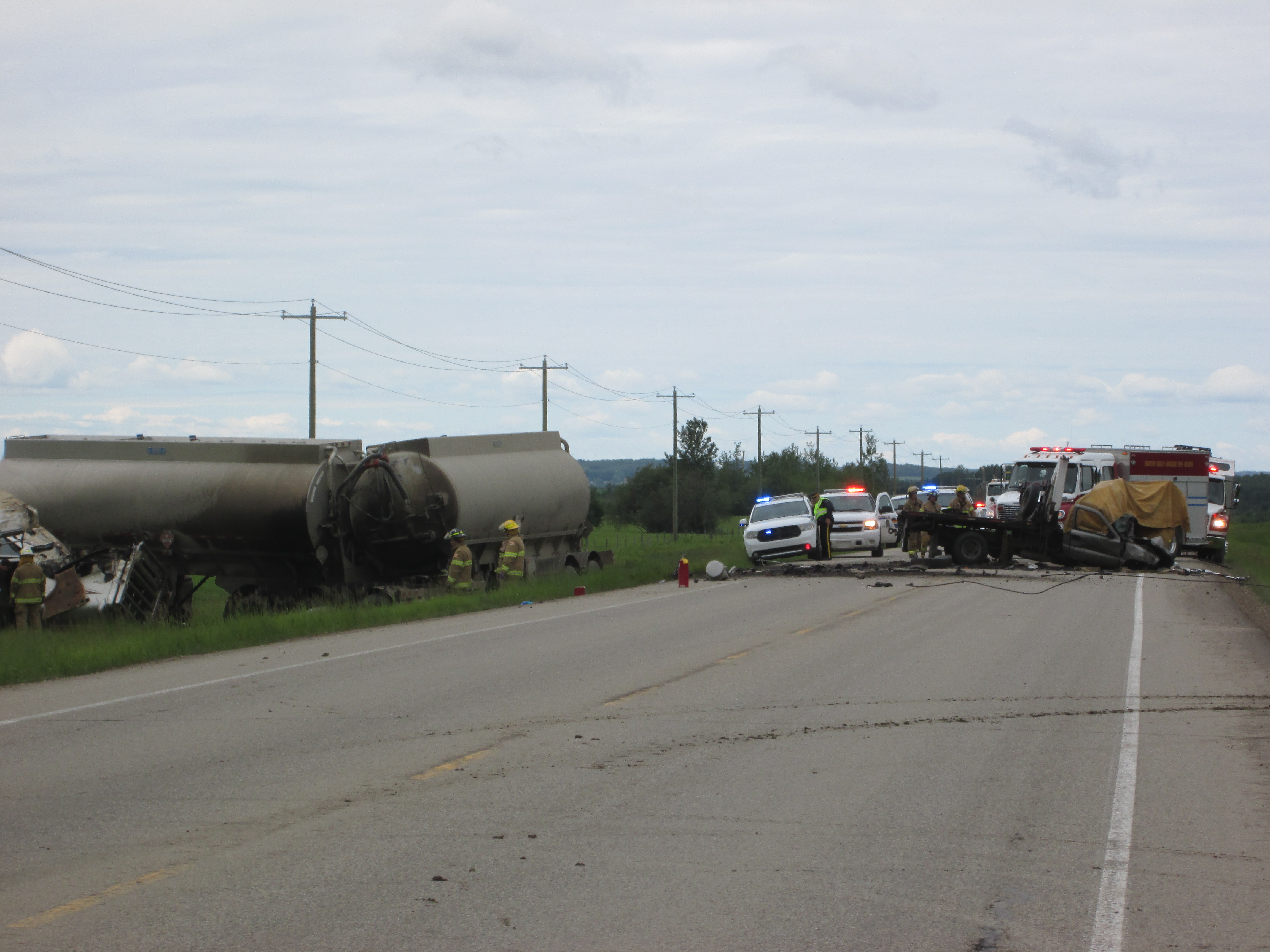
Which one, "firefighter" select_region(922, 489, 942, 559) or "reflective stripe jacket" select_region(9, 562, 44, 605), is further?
"firefighter" select_region(922, 489, 942, 559)

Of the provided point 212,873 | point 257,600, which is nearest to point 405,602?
point 257,600

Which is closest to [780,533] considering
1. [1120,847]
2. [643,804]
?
[643,804]

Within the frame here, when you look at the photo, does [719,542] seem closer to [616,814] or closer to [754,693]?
[754,693]

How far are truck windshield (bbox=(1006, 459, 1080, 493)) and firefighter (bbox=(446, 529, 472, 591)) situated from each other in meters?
16.4

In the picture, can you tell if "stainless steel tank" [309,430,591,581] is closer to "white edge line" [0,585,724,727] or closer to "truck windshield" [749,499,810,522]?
"white edge line" [0,585,724,727]

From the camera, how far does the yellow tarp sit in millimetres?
29125

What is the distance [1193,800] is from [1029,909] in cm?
260

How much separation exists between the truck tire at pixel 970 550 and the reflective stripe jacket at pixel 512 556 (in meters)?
11.7

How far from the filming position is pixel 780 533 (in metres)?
32.6

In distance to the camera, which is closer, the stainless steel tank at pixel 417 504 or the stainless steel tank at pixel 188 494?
the stainless steel tank at pixel 188 494

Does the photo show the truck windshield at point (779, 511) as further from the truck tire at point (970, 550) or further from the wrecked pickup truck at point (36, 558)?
the wrecked pickup truck at point (36, 558)

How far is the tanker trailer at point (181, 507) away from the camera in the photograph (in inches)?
800

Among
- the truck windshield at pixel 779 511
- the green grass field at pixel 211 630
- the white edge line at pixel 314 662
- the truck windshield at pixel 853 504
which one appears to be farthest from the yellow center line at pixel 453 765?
the truck windshield at pixel 853 504

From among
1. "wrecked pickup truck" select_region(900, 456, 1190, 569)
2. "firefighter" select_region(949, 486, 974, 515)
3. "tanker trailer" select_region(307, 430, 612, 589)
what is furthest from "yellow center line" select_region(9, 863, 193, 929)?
"firefighter" select_region(949, 486, 974, 515)
